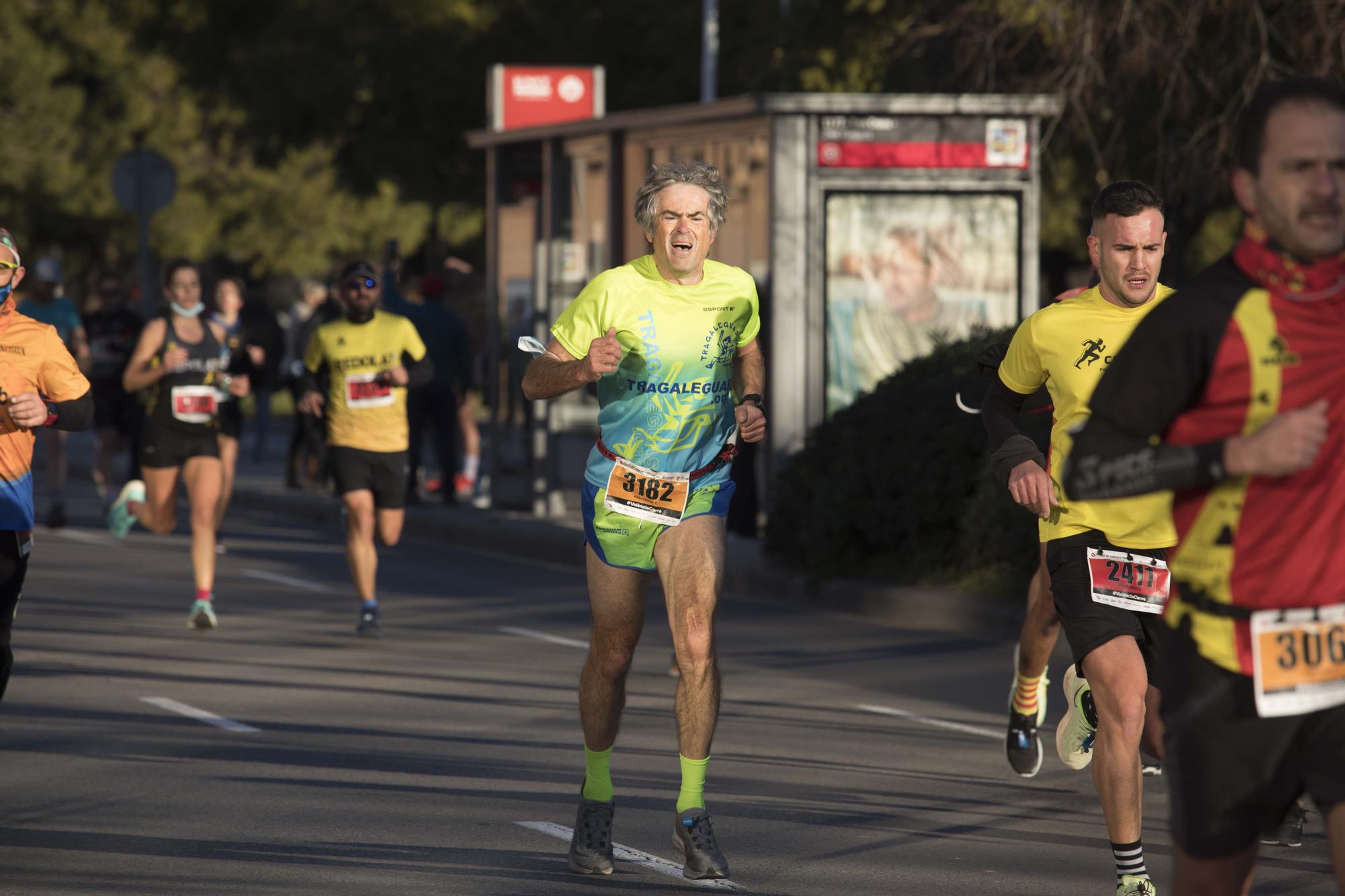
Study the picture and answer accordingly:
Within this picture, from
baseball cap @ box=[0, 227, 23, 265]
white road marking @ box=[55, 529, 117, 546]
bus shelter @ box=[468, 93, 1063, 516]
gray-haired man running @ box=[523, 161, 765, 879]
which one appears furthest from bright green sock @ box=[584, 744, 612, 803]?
white road marking @ box=[55, 529, 117, 546]

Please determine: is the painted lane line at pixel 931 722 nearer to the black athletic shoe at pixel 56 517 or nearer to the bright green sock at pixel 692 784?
the bright green sock at pixel 692 784

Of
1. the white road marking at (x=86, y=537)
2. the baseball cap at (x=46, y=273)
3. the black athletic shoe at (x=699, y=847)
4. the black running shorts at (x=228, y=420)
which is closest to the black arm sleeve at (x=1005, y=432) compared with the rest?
the black athletic shoe at (x=699, y=847)

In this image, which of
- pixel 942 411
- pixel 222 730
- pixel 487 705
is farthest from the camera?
pixel 942 411

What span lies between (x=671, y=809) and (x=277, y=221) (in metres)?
35.0

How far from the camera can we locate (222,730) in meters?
8.75

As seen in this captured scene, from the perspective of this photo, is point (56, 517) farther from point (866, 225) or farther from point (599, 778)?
point (599, 778)

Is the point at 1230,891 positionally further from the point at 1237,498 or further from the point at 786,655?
the point at 786,655

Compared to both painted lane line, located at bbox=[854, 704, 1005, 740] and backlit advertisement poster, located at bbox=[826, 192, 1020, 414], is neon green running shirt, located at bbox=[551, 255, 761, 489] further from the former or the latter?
backlit advertisement poster, located at bbox=[826, 192, 1020, 414]

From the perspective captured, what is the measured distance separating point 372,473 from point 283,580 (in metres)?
3.19

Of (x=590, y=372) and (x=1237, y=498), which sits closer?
(x=1237, y=498)

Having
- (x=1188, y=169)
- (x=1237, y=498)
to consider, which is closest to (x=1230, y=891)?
(x=1237, y=498)

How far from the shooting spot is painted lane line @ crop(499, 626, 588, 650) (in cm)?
1155

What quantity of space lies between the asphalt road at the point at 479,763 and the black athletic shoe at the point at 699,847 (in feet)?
0.25

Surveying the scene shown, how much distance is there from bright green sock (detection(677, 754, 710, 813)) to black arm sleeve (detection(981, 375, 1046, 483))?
3.85 ft
